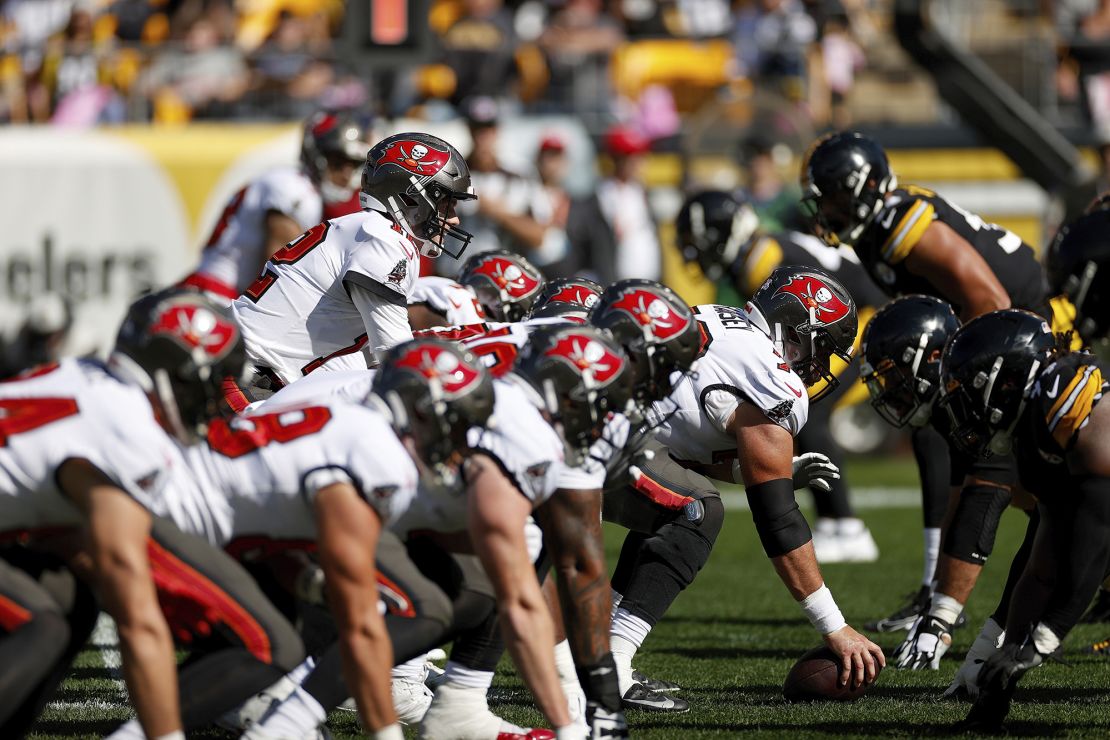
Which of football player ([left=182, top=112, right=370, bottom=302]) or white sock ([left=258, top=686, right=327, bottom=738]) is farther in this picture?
football player ([left=182, top=112, right=370, bottom=302])

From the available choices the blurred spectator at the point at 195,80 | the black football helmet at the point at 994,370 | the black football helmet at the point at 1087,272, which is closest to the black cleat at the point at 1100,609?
the black football helmet at the point at 1087,272

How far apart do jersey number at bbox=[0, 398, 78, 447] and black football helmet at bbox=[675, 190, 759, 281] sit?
479 cm

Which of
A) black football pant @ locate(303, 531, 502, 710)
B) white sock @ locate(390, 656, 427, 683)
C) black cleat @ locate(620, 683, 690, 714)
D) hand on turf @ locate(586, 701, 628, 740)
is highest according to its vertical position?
black football pant @ locate(303, 531, 502, 710)

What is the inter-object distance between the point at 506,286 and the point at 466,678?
1.92m

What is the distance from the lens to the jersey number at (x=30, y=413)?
13.2 ft

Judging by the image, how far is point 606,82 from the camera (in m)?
14.0

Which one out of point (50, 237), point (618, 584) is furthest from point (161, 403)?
point (50, 237)

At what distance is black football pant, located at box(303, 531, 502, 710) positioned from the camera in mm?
4359

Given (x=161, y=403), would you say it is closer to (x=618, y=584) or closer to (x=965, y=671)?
(x=618, y=584)

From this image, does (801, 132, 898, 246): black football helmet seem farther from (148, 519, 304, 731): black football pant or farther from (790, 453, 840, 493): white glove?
(148, 519, 304, 731): black football pant

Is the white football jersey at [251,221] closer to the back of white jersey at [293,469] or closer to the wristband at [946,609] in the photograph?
the wristband at [946,609]

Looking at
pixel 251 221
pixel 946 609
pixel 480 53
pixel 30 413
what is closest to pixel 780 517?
pixel 946 609

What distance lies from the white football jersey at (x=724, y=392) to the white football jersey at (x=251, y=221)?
8.54 ft

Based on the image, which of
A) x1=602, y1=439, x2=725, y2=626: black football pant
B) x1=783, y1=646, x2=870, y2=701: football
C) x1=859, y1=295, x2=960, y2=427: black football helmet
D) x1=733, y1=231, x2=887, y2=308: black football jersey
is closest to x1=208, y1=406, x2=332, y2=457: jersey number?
x1=602, y1=439, x2=725, y2=626: black football pant
